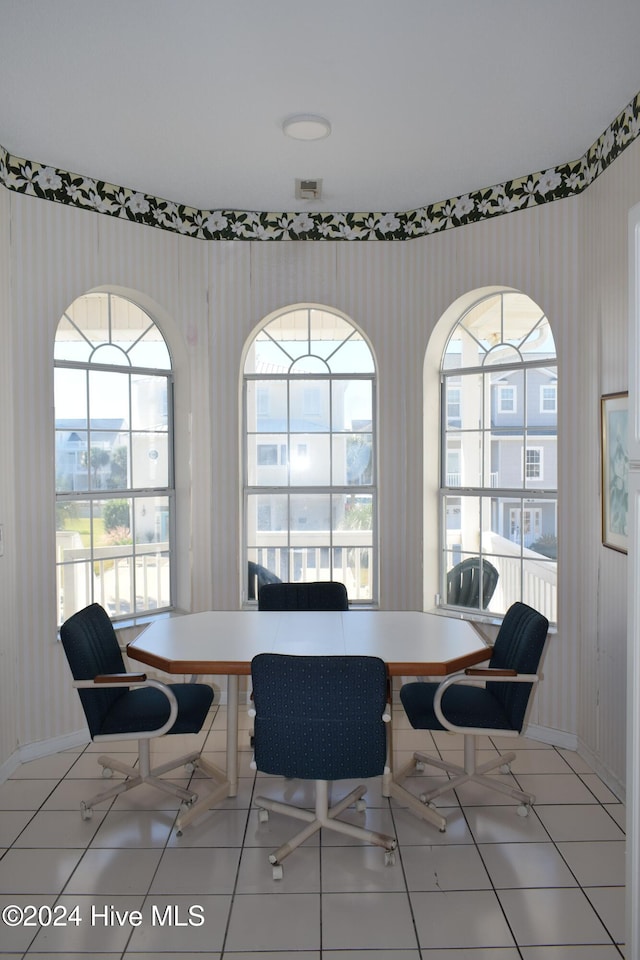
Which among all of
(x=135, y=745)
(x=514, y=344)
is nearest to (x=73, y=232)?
(x=514, y=344)

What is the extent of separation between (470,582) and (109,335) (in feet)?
8.71

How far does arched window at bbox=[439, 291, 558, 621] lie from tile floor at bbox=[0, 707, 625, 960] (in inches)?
48.2

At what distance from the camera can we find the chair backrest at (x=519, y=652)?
3.06 m

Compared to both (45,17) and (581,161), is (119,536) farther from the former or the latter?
(581,161)

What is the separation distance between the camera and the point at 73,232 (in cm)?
402

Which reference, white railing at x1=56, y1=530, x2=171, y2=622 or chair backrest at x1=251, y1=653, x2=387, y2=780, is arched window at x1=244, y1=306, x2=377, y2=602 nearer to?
white railing at x1=56, y1=530, x2=171, y2=622

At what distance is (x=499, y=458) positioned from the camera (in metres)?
4.39

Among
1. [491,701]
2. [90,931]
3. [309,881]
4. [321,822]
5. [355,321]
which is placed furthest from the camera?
[355,321]

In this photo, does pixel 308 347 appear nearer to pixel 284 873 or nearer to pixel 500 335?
pixel 500 335

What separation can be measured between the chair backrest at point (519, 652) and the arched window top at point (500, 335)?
1.59 metres

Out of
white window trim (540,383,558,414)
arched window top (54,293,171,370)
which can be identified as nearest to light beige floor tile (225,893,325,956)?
white window trim (540,383,558,414)

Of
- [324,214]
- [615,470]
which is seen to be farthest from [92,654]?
[324,214]

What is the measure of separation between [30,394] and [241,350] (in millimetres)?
1364

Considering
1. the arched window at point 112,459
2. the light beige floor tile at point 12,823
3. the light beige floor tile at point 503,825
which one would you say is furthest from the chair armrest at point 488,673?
the arched window at point 112,459
